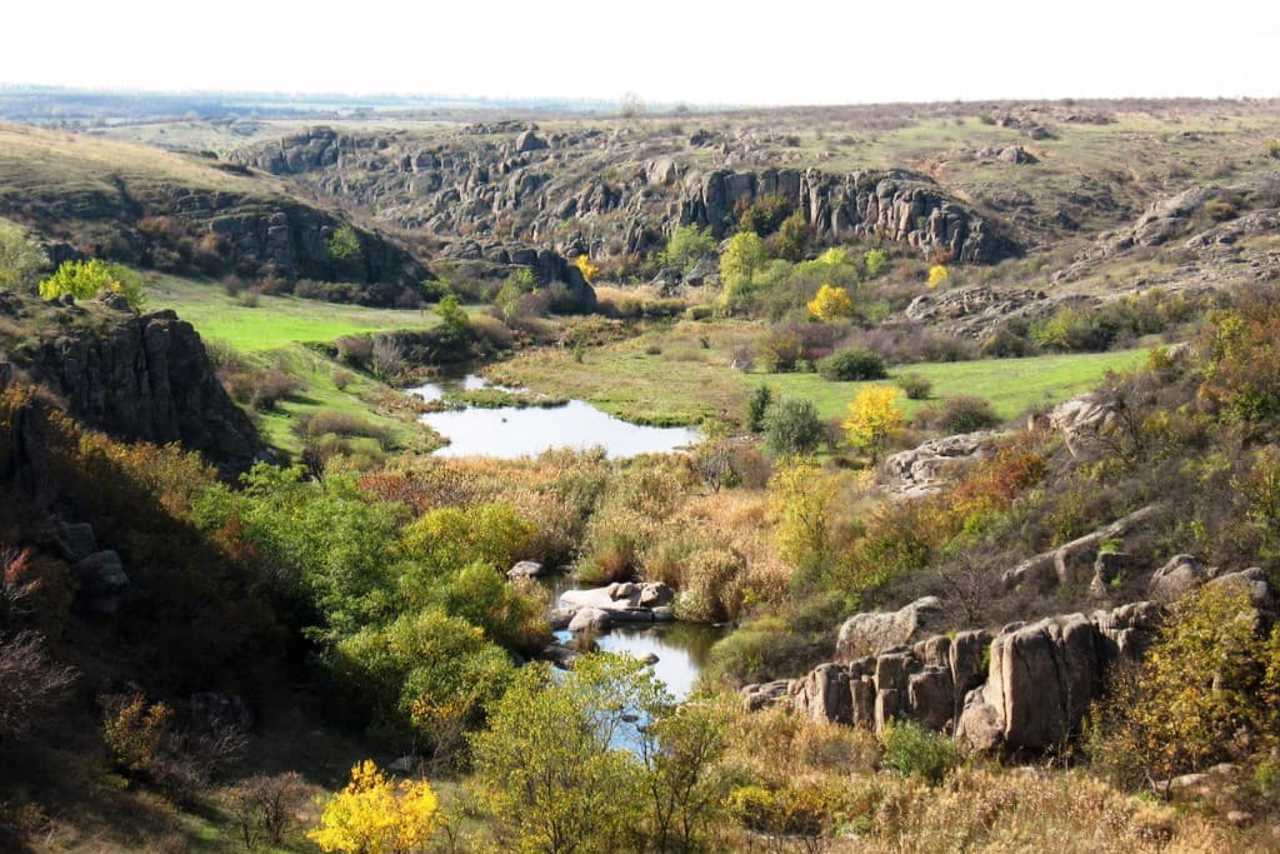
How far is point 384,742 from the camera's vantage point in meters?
26.1

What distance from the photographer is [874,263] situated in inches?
4331

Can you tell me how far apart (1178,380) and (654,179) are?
11656 cm

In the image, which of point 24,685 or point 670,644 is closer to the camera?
point 24,685

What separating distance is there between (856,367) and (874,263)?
155 ft

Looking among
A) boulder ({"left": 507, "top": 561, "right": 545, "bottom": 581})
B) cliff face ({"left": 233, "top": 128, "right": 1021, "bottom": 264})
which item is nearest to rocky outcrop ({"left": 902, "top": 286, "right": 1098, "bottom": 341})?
cliff face ({"left": 233, "top": 128, "right": 1021, "bottom": 264})

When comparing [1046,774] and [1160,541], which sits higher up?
[1160,541]

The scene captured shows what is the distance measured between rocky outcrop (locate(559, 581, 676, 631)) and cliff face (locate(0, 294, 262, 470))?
14127 mm

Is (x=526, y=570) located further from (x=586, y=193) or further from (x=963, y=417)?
(x=586, y=193)

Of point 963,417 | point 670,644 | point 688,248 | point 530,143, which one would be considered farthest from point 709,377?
point 530,143

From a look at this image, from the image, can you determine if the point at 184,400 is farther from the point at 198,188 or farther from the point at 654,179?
the point at 654,179

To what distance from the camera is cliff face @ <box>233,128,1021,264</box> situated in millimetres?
116812

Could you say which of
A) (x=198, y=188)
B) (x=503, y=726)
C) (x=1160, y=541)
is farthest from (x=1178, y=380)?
(x=198, y=188)

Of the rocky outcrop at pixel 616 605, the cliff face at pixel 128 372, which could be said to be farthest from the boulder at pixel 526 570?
the cliff face at pixel 128 372

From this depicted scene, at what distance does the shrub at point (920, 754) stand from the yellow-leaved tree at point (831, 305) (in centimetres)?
6502
